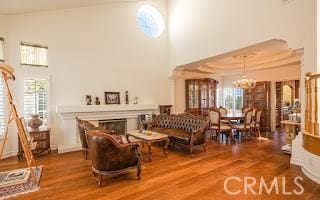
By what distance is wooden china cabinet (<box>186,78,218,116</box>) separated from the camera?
28.7ft

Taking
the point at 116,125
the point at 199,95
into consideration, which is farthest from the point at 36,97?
the point at 199,95

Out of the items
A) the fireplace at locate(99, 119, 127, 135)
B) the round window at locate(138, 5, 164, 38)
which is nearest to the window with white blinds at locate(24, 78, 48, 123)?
the fireplace at locate(99, 119, 127, 135)

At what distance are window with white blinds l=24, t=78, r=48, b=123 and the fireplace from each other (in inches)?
65.8

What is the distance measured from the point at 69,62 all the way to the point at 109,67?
1.23 m

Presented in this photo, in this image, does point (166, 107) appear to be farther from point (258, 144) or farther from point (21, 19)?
point (21, 19)

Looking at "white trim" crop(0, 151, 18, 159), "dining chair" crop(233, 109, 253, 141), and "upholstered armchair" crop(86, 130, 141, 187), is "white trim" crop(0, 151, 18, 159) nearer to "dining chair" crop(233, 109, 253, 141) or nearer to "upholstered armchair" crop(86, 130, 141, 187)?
"upholstered armchair" crop(86, 130, 141, 187)

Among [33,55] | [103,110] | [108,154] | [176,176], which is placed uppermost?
[33,55]

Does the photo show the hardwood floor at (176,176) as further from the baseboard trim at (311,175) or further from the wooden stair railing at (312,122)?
the wooden stair railing at (312,122)

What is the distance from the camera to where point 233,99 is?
10.9 m

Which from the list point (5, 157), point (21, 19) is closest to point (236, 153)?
point (5, 157)

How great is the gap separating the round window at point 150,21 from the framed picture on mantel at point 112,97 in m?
2.66

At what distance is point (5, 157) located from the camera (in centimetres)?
507

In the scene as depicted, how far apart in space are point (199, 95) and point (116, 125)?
4178mm

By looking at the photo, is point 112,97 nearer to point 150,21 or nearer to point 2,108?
point 2,108
